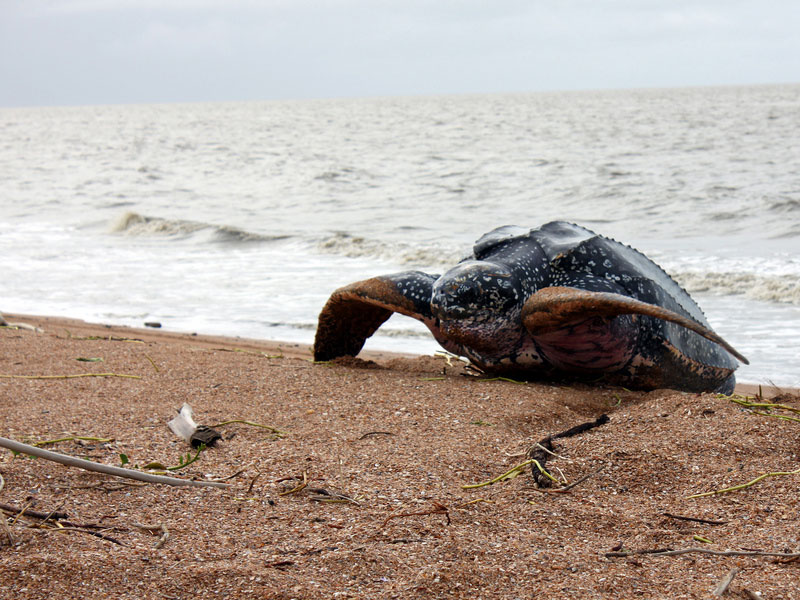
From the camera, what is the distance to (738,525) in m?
1.93

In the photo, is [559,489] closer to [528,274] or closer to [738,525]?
[738,525]

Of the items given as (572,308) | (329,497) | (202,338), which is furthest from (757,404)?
(202,338)

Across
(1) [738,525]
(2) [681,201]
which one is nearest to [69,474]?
(1) [738,525]

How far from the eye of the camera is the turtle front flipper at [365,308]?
12.4 ft

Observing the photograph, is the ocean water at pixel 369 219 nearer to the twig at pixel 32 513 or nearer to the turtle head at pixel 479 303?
the turtle head at pixel 479 303

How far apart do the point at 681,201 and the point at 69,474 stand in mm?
13564

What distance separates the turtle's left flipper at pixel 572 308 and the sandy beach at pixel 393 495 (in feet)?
1.04

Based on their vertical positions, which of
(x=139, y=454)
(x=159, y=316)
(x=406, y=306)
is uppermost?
(x=406, y=306)

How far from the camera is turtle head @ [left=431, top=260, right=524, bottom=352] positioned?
11.2ft

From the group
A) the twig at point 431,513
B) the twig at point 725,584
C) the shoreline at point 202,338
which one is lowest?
the shoreline at point 202,338

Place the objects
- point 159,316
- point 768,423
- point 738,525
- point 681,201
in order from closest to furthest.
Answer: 1. point 738,525
2. point 768,423
3. point 159,316
4. point 681,201

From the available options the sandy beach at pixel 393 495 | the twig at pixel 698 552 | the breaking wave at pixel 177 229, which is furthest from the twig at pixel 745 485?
the breaking wave at pixel 177 229

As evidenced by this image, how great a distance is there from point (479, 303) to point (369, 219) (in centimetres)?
1104

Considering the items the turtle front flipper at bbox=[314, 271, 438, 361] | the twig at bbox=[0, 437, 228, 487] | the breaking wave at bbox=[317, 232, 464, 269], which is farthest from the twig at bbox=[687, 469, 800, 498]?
the breaking wave at bbox=[317, 232, 464, 269]
